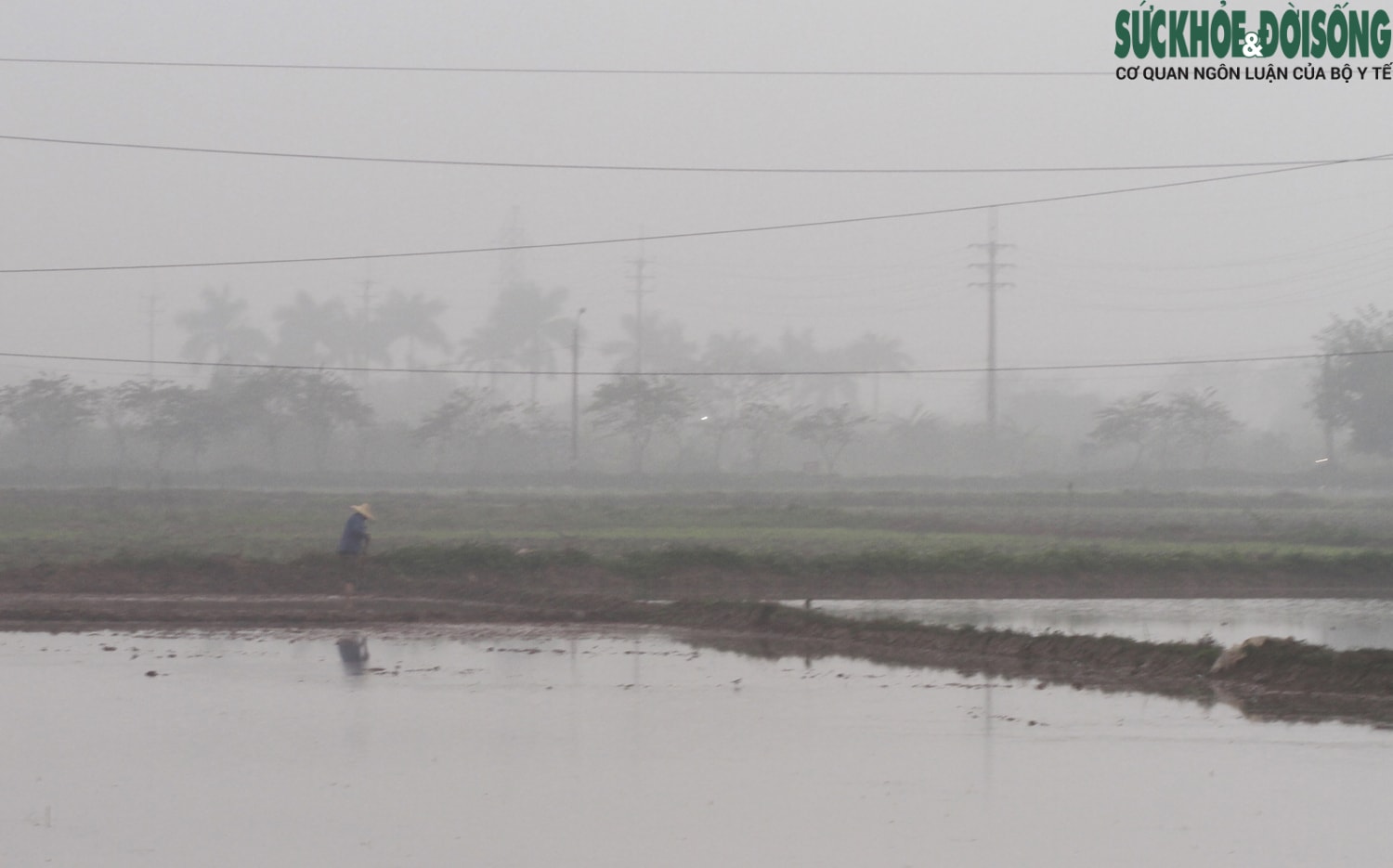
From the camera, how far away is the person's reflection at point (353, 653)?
14648 mm

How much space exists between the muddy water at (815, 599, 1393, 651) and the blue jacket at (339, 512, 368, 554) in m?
7.92

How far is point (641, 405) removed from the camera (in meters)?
78.8

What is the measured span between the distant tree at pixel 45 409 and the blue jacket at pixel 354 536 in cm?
5875

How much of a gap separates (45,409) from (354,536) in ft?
200

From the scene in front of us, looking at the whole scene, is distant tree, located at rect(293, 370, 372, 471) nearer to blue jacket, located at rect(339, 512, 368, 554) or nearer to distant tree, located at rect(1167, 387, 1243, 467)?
distant tree, located at rect(1167, 387, 1243, 467)

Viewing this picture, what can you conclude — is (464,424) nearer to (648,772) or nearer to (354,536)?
(354,536)

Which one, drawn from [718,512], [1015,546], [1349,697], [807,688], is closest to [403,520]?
[718,512]

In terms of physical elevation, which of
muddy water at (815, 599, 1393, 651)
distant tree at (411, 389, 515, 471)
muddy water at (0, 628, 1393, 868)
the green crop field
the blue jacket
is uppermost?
distant tree at (411, 389, 515, 471)

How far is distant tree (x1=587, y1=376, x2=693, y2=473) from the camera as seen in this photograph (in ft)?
258

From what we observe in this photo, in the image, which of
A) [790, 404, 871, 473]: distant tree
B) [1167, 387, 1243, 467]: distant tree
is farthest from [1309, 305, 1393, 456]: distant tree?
[790, 404, 871, 473]: distant tree

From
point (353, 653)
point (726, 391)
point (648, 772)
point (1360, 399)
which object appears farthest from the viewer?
point (726, 391)

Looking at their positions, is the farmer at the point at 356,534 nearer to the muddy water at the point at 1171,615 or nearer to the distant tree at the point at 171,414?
the muddy water at the point at 1171,615

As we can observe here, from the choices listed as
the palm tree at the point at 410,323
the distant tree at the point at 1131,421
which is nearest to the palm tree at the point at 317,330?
the palm tree at the point at 410,323

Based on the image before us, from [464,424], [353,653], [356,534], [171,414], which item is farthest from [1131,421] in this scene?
[353,653]
